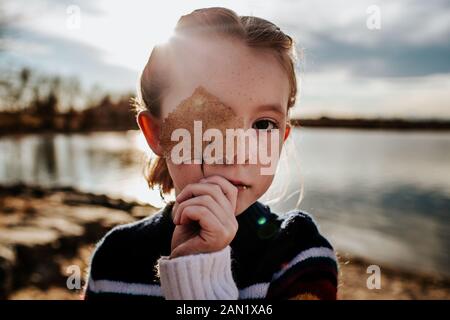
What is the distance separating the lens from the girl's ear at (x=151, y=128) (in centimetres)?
140

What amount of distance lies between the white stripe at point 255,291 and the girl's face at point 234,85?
384 mm

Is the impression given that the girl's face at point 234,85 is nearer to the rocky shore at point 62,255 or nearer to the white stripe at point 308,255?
the white stripe at point 308,255

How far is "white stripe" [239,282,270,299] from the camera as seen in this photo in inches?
58.3

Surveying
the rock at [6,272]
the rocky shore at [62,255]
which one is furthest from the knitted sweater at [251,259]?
the rock at [6,272]

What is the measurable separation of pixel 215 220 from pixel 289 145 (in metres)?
0.90

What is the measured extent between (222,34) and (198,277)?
2.48 feet

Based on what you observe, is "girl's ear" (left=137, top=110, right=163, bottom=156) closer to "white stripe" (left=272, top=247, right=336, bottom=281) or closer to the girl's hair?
the girl's hair

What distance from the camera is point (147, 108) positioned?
1.46 metres

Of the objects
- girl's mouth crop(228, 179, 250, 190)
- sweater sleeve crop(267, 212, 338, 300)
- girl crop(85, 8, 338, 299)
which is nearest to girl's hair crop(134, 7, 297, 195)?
girl crop(85, 8, 338, 299)

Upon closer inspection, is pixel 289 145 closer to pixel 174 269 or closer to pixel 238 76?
pixel 238 76

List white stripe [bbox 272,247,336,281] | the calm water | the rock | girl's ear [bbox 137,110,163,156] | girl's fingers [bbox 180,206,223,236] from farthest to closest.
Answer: the calm water → the rock → white stripe [bbox 272,247,336,281] → girl's ear [bbox 137,110,163,156] → girl's fingers [bbox 180,206,223,236]

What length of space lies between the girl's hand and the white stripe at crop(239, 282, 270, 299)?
0.49m
